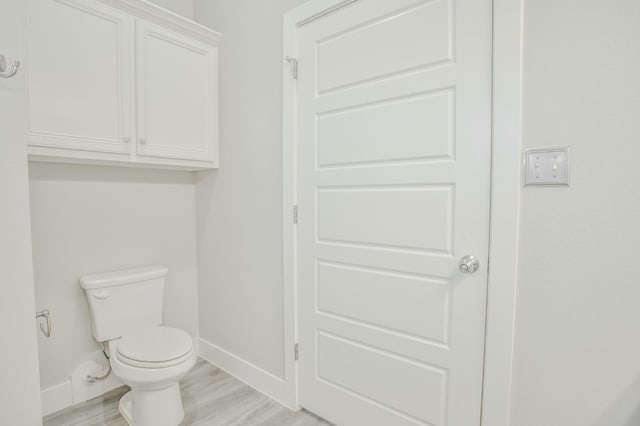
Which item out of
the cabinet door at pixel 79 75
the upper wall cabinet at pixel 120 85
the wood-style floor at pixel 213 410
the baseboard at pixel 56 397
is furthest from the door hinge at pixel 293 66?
the baseboard at pixel 56 397

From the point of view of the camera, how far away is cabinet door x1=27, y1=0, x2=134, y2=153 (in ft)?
4.81

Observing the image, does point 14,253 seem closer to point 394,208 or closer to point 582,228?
point 394,208

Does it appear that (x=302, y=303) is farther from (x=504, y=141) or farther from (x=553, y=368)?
(x=504, y=141)

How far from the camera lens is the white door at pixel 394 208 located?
3.85 feet

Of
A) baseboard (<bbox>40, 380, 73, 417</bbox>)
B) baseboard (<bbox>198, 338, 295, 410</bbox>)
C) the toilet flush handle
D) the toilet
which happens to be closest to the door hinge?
the toilet

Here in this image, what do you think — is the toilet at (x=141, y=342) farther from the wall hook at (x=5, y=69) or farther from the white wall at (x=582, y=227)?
the white wall at (x=582, y=227)

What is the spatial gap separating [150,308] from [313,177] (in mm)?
1314

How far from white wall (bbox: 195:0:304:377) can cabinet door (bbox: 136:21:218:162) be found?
10 centimetres

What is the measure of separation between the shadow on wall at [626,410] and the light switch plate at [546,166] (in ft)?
2.01

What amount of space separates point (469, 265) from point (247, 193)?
137 cm

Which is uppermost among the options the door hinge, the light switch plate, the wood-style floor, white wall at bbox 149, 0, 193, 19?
white wall at bbox 149, 0, 193, 19

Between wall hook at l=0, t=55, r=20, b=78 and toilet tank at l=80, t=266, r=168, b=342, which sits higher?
wall hook at l=0, t=55, r=20, b=78

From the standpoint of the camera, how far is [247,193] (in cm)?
201

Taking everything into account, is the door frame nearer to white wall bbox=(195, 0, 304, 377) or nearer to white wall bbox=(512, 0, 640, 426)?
white wall bbox=(512, 0, 640, 426)
